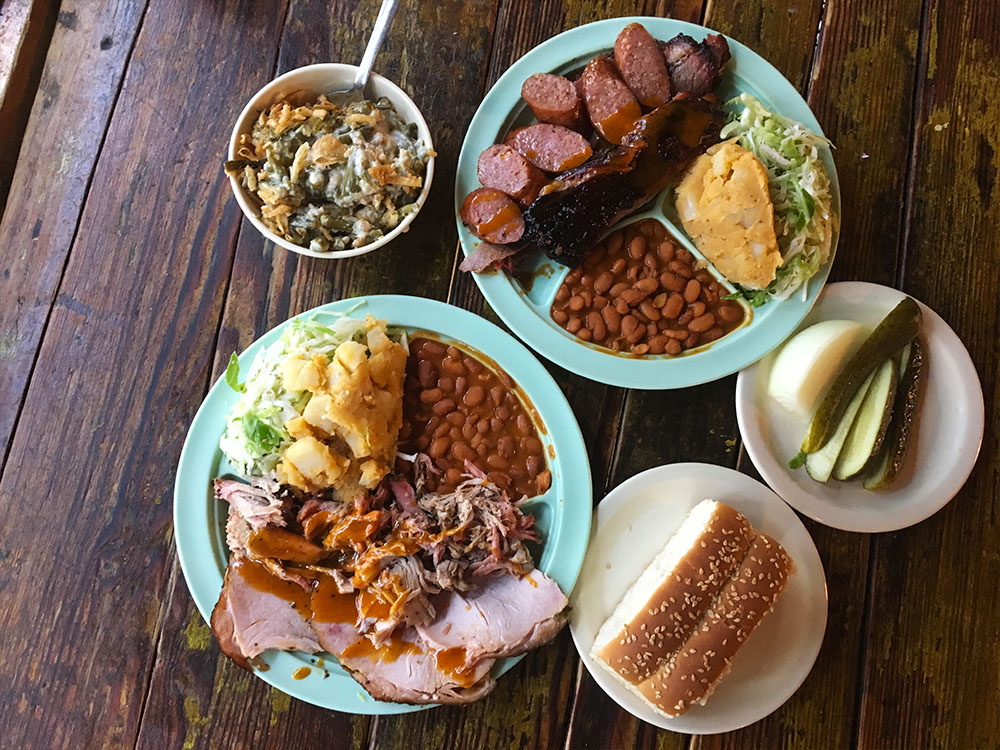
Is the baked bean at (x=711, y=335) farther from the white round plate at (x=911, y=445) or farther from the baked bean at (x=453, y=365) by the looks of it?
the baked bean at (x=453, y=365)

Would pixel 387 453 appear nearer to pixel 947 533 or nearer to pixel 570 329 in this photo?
pixel 570 329

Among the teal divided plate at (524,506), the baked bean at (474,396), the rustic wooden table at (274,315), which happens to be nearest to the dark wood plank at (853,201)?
the rustic wooden table at (274,315)

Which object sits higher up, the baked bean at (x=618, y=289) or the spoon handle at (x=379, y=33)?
the spoon handle at (x=379, y=33)

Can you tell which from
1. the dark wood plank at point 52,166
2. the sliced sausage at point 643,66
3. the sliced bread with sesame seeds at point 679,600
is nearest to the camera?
the sliced bread with sesame seeds at point 679,600

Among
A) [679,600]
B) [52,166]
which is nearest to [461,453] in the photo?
[679,600]

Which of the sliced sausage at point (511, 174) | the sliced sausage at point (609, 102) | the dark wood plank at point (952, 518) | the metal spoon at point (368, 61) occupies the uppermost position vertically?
the metal spoon at point (368, 61)

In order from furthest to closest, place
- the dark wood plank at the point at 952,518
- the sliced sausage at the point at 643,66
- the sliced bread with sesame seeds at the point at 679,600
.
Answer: the dark wood plank at the point at 952,518, the sliced sausage at the point at 643,66, the sliced bread with sesame seeds at the point at 679,600

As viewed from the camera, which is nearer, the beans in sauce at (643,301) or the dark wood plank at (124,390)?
the beans in sauce at (643,301)
